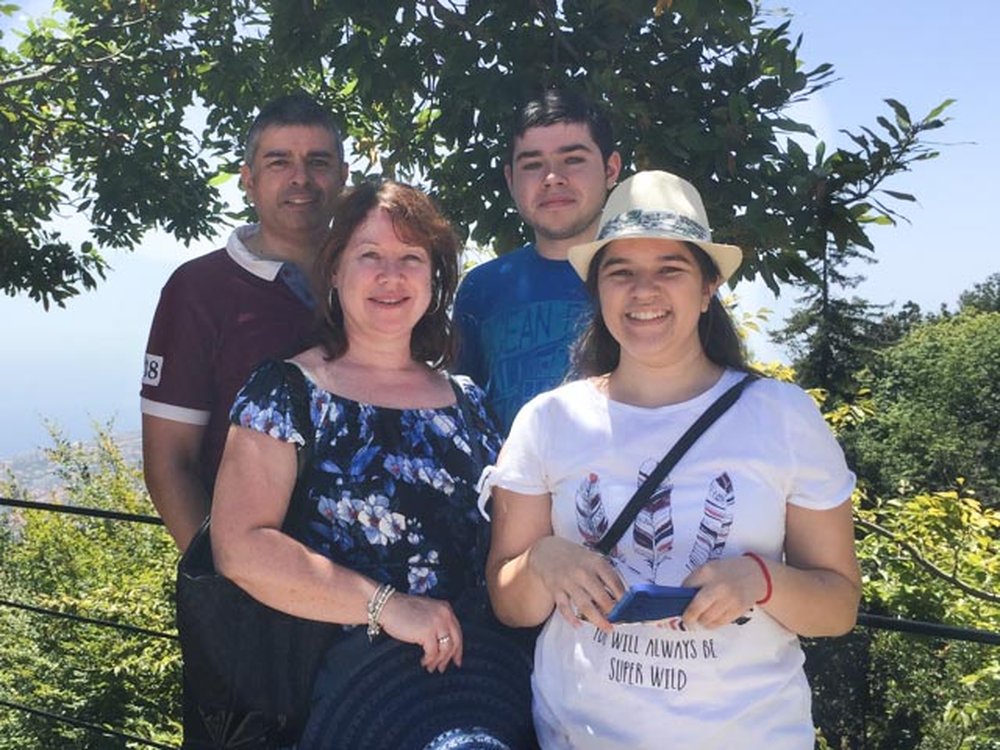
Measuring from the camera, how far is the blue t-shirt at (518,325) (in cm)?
247

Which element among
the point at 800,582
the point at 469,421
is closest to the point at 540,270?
the point at 469,421

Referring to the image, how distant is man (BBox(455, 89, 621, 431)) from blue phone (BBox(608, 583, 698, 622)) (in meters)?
0.93

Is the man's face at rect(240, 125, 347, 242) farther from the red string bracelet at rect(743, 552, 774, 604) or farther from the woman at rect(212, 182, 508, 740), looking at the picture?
the red string bracelet at rect(743, 552, 774, 604)

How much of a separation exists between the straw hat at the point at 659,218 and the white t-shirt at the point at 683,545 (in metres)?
0.26

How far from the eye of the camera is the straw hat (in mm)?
1855

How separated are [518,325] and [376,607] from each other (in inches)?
38.1

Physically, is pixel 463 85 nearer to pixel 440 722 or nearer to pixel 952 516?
pixel 440 722

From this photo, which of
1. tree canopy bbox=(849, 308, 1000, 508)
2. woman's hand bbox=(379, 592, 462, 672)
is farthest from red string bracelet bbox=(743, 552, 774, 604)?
tree canopy bbox=(849, 308, 1000, 508)

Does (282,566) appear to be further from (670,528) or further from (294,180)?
(294,180)

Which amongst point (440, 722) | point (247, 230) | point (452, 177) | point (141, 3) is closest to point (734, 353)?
point (440, 722)

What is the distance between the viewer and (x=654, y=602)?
156 centimetres

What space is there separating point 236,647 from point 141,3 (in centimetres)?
507

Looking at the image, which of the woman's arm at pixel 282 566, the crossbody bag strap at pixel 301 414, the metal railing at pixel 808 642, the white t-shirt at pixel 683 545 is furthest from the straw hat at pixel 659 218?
the metal railing at pixel 808 642

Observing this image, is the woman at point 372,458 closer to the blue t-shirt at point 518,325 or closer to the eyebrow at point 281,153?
the blue t-shirt at point 518,325
